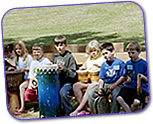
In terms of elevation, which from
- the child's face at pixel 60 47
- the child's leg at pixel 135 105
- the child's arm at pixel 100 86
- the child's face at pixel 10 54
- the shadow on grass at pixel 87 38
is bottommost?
the child's leg at pixel 135 105

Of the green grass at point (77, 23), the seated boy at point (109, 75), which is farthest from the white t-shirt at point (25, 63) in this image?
the seated boy at point (109, 75)

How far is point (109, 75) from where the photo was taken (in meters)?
1.55

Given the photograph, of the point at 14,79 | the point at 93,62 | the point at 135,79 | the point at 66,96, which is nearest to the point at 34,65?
the point at 14,79

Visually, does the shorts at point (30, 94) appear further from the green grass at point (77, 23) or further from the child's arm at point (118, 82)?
the child's arm at point (118, 82)

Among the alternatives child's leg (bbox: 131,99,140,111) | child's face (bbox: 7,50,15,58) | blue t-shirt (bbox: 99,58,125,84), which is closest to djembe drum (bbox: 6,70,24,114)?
child's face (bbox: 7,50,15,58)

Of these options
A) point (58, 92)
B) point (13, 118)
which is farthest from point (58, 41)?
point (13, 118)

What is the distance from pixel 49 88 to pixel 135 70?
663mm

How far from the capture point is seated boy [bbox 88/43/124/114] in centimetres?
154

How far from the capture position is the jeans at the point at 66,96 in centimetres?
153

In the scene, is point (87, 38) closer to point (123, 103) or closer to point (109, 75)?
point (109, 75)

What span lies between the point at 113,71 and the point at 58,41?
0.47 meters

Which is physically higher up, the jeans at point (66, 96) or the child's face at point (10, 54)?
the child's face at point (10, 54)

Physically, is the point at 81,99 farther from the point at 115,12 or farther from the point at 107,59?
the point at 115,12

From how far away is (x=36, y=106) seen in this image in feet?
5.14
